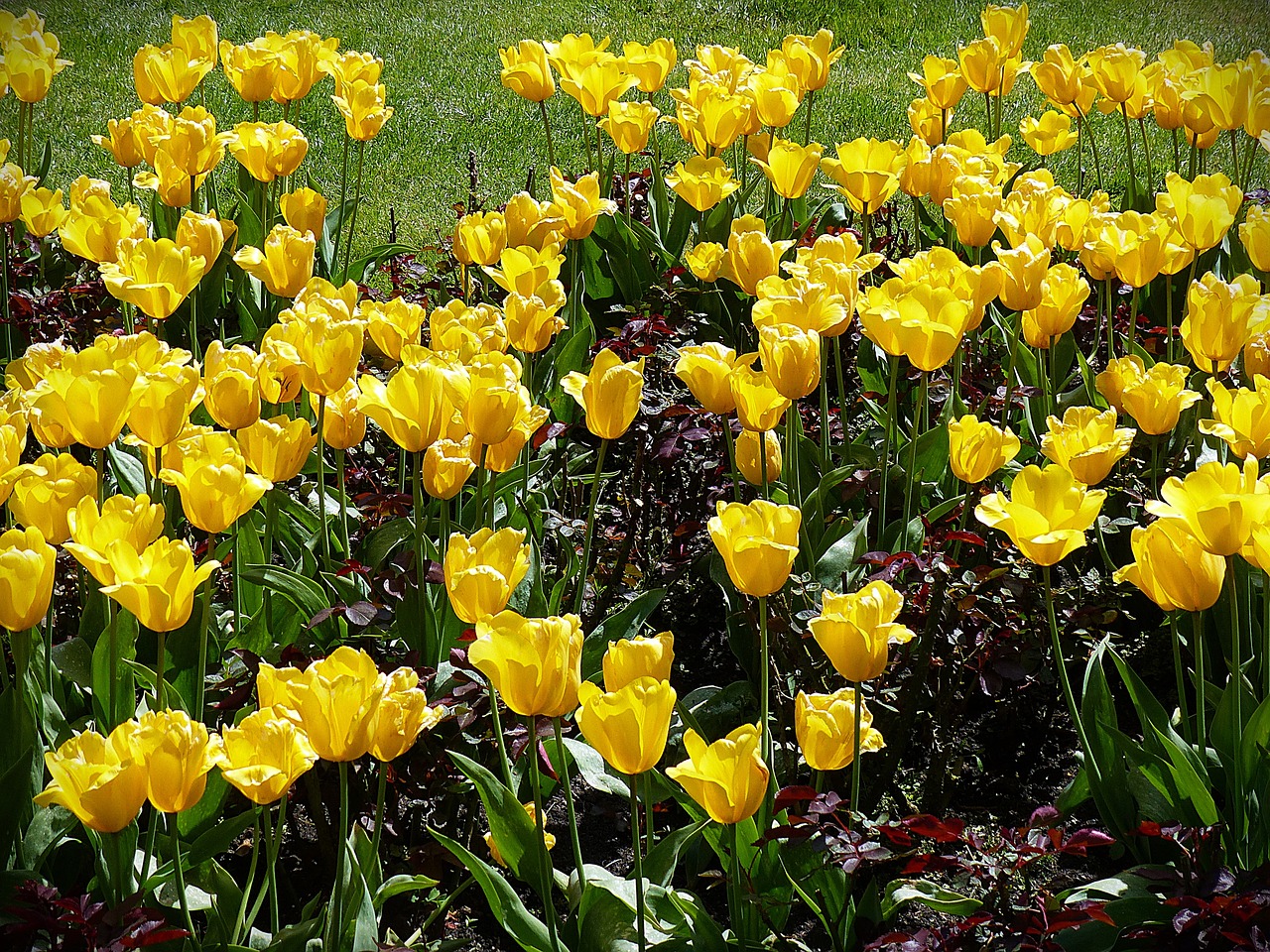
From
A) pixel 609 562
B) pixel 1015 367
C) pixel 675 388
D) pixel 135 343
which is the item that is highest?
pixel 135 343

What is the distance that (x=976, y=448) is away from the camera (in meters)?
1.95

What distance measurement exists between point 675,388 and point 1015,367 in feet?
2.60

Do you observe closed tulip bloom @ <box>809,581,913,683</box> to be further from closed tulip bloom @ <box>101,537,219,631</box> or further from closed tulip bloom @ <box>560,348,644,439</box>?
closed tulip bloom @ <box>101,537,219,631</box>

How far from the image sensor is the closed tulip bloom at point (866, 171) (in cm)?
269

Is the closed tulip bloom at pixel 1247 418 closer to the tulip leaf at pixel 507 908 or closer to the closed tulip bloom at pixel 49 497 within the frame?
the tulip leaf at pixel 507 908

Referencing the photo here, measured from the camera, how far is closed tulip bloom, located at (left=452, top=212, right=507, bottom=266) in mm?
2639

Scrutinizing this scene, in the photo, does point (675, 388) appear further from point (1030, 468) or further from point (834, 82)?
point (834, 82)

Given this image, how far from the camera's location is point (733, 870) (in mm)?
1475

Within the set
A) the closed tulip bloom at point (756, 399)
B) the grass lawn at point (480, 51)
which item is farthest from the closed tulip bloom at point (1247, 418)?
the grass lawn at point (480, 51)

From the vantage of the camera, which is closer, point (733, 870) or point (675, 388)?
point (733, 870)

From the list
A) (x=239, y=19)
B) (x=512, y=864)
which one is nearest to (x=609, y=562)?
(x=512, y=864)

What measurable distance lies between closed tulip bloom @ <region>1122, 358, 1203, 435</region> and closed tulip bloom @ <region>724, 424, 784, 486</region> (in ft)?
1.83

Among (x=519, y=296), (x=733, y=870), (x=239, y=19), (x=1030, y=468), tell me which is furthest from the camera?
(x=239, y=19)

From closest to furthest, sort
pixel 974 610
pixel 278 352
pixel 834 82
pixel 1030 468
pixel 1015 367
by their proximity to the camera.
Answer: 1. pixel 1030 468
2. pixel 278 352
3. pixel 974 610
4. pixel 1015 367
5. pixel 834 82
